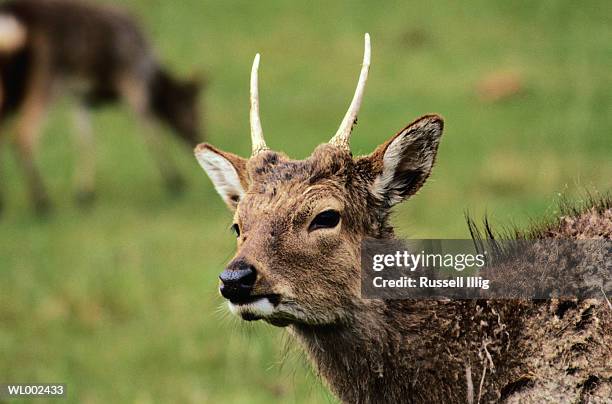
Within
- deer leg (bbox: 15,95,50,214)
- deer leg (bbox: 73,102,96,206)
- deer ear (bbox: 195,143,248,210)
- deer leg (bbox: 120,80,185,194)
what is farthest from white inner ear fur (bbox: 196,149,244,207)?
deer leg (bbox: 120,80,185,194)

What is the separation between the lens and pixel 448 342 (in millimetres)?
4703

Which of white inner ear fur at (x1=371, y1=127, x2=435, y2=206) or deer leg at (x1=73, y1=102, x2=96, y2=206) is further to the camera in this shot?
deer leg at (x1=73, y1=102, x2=96, y2=206)

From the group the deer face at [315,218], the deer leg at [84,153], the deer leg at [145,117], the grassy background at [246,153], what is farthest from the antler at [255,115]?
the deer leg at [145,117]

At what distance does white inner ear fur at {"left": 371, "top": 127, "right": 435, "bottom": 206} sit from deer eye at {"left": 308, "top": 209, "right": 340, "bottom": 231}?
25cm

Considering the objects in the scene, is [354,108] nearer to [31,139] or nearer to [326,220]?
[326,220]

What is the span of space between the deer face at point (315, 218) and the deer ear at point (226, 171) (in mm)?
166

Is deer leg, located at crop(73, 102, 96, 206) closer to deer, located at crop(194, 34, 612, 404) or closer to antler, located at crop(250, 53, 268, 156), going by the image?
antler, located at crop(250, 53, 268, 156)

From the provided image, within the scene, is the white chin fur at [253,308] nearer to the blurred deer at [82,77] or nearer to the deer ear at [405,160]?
the deer ear at [405,160]

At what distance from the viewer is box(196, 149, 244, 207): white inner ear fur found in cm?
527

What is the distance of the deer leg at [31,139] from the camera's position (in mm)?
15523

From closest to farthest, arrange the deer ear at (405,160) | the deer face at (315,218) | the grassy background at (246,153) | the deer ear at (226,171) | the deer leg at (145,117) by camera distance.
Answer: the deer face at (315,218)
the deer ear at (405,160)
the deer ear at (226,171)
the grassy background at (246,153)
the deer leg at (145,117)

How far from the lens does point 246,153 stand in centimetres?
1773

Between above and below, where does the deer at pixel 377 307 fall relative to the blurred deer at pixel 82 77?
below

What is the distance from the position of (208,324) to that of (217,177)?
4865 mm
